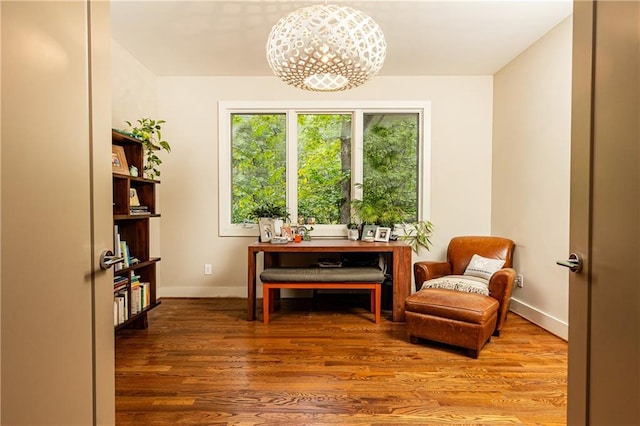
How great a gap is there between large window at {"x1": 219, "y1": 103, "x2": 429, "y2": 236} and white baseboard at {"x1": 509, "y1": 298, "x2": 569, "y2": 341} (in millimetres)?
1296

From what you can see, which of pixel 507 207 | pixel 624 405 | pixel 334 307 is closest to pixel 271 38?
pixel 624 405

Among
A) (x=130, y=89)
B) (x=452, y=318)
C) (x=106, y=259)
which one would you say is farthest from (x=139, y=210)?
(x=452, y=318)

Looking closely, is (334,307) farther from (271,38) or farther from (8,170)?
(8,170)

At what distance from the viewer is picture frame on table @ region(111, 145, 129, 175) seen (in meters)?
2.78

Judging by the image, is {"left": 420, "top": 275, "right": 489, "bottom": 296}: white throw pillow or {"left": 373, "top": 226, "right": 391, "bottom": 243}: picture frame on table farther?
{"left": 373, "top": 226, "right": 391, "bottom": 243}: picture frame on table

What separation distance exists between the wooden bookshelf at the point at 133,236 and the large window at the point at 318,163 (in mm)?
1025

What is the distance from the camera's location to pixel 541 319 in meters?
3.20

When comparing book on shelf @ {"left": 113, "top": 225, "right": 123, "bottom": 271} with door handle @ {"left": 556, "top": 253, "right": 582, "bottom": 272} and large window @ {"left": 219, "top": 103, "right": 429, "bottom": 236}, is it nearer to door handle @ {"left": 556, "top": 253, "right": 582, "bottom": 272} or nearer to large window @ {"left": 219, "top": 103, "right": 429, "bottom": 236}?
large window @ {"left": 219, "top": 103, "right": 429, "bottom": 236}

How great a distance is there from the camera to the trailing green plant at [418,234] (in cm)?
411

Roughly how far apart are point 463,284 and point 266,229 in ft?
6.13

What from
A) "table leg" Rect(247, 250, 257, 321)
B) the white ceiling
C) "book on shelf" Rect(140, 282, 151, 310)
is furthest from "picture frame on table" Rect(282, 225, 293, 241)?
the white ceiling

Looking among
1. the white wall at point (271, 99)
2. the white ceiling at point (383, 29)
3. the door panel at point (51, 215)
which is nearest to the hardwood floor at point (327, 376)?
the door panel at point (51, 215)

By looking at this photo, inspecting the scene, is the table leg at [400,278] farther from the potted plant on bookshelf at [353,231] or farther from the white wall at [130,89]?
the white wall at [130,89]

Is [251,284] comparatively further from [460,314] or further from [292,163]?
[460,314]
